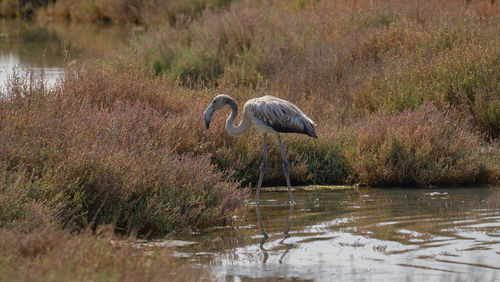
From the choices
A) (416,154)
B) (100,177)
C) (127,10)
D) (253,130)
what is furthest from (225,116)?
(127,10)

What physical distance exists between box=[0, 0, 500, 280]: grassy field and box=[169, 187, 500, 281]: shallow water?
50 cm

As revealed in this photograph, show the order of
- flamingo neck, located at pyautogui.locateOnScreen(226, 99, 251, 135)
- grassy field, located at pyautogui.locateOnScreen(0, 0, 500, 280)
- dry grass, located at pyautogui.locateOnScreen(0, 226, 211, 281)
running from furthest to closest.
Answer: flamingo neck, located at pyautogui.locateOnScreen(226, 99, 251, 135), grassy field, located at pyautogui.locateOnScreen(0, 0, 500, 280), dry grass, located at pyautogui.locateOnScreen(0, 226, 211, 281)

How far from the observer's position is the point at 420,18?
1583cm

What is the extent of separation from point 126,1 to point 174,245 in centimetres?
2972

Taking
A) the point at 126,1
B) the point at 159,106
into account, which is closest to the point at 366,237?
the point at 159,106

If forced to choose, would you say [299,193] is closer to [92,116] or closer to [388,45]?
[92,116]

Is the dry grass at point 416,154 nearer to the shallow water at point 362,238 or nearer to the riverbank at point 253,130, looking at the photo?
the riverbank at point 253,130

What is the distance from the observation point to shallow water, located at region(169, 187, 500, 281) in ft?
21.4

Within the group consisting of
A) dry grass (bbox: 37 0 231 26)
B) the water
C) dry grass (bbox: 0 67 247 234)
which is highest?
dry grass (bbox: 37 0 231 26)

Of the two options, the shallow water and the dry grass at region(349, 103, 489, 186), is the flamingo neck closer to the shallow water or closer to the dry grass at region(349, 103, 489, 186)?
the shallow water

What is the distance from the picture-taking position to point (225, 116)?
10.8 metres

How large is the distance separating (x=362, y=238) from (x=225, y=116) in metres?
3.65

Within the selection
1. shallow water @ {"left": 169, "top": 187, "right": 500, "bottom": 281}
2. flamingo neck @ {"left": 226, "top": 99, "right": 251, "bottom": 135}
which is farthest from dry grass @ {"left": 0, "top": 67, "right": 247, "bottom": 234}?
flamingo neck @ {"left": 226, "top": 99, "right": 251, "bottom": 135}

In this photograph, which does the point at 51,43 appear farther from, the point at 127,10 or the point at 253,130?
the point at 253,130
